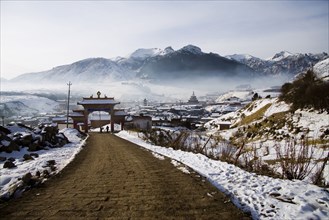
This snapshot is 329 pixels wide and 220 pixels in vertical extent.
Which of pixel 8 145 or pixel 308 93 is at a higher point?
pixel 308 93

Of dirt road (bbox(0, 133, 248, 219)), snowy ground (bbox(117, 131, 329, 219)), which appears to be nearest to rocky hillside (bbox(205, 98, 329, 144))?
snowy ground (bbox(117, 131, 329, 219))

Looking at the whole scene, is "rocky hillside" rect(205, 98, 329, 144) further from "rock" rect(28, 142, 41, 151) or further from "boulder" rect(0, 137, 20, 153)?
"boulder" rect(0, 137, 20, 153)

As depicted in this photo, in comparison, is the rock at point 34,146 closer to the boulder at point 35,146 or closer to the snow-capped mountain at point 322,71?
the boulder at point 35,146

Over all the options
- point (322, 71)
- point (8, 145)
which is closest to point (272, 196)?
point (8, 145)

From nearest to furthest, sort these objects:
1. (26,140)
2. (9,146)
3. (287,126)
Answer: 1. (9,146)
2. (26,140)
3. (287,126)

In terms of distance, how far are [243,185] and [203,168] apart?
2507 mm

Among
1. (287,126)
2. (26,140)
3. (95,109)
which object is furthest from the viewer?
(95,109)

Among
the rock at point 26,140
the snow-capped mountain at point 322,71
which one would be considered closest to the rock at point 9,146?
the rock at point 26,140

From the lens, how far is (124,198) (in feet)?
19.7

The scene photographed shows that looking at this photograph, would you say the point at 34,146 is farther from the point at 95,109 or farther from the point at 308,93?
the point at 95,109

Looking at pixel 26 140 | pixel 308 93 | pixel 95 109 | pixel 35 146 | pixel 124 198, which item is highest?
pixel 308 93

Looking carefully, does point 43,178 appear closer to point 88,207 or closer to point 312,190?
point 88,207

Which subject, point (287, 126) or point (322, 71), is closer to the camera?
point (287, 126)

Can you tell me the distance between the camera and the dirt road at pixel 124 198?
513 cm
